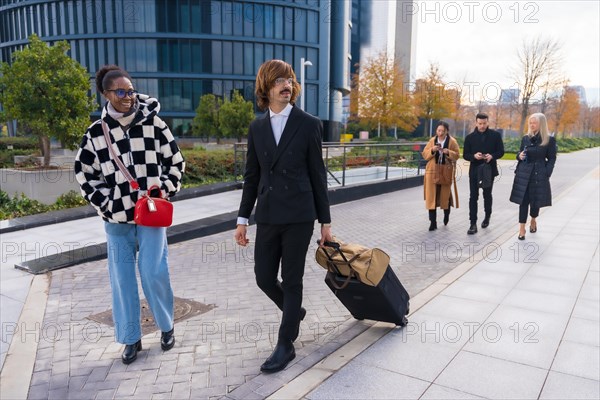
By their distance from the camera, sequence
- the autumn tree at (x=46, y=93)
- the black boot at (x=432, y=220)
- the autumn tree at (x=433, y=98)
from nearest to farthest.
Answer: the black boot at (x=432, y=220), the autumn tree at (x=46, y=93), the autumn tree at (x=433, y=98)

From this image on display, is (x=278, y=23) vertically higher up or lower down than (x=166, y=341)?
higher up

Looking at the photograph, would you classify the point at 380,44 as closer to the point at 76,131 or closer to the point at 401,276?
the point at 76,131

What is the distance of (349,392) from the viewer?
3.15 meters

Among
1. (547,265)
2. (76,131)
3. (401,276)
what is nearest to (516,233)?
(547,265)

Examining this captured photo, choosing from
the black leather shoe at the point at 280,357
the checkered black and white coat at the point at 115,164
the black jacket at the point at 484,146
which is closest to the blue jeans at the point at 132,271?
the checkered black and white coat at the point at 115,164

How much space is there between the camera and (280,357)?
349cm

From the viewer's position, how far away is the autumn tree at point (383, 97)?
38.4m

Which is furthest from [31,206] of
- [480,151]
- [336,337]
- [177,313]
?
[480,151]

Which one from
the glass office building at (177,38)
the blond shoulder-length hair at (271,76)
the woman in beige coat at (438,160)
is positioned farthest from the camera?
the glass office building at (177,38)

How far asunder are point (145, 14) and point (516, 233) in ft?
137

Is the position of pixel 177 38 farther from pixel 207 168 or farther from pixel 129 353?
pixel 129 353

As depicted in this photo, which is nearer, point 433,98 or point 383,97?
point 383,97

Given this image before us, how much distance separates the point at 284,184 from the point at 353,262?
0.87 metres

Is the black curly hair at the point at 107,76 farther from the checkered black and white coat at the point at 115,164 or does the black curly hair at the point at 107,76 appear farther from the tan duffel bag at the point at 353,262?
the tan duffel bag at the point at 353,262
